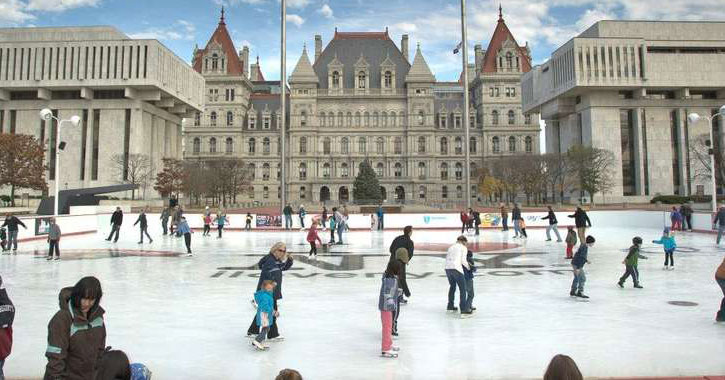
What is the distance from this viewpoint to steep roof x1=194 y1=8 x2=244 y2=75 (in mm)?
85750

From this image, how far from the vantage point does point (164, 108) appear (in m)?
68.3

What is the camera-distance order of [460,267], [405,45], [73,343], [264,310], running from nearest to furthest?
[73,343], [264,310], [460,267], [405,45]

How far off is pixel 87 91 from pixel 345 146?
39.4 m

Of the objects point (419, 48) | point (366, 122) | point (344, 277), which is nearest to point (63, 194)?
point (344, 277)

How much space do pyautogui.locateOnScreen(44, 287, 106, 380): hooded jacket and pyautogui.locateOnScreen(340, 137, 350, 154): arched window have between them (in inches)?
3146

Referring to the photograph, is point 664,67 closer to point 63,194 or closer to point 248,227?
point 248,227

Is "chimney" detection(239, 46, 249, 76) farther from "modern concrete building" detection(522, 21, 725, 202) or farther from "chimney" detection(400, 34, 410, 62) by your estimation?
"modern concrete building" detection(522, 21, 725, 202)

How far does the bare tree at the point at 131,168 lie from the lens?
55969mm

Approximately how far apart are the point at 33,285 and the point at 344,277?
7332mm

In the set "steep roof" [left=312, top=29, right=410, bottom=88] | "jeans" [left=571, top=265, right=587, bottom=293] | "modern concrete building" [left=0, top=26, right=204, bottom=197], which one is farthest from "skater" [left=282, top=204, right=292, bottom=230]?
"steep roof" [left=312, top=29, right=410, bottom=88]

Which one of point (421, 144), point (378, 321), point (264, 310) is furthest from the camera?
point (421, 144)

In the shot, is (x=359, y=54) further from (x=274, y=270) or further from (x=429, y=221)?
(x=274, y=270)

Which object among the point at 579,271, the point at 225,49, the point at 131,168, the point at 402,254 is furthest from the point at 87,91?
the point at 579,271

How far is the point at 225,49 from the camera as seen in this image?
8625cm
